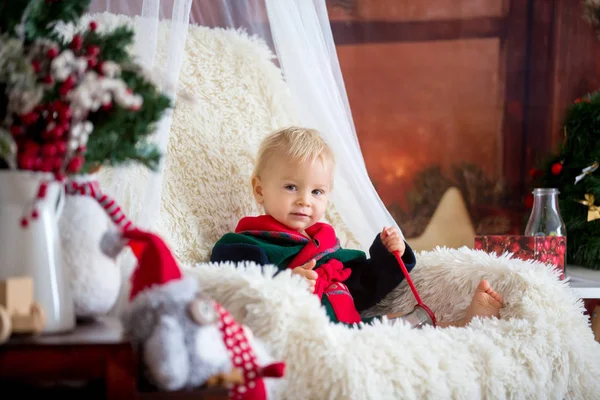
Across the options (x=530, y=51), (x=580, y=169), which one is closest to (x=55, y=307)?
(x=580, y=169)

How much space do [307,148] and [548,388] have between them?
2.39 ft

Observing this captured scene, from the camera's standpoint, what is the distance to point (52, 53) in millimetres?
852

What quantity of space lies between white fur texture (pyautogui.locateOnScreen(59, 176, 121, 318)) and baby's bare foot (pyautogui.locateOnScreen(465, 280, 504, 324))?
0.76 meters

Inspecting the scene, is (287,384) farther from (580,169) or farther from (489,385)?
(580,169)

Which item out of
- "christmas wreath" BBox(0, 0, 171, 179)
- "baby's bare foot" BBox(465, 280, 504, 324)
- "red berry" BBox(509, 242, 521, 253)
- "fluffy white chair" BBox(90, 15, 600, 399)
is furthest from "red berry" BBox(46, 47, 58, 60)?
"red berry" BBox(509, 242, 521, 253)

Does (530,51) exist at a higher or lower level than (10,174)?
higher

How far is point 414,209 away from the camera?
2.48 metres

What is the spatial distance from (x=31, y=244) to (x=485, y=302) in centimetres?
89

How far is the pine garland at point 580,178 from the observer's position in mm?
2064

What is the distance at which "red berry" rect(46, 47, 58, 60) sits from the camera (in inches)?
33.4

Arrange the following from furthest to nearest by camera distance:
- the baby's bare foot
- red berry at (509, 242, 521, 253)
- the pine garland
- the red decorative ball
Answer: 1. the red decorative ball
2. the pine garland
3. red berry at (509, 242, 521, 253)
4. the baby's bare foot

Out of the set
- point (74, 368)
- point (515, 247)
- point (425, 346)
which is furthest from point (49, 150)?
point (515, 247)

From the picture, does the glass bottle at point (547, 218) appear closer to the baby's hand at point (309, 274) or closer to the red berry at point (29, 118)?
the baby's hand at point (309, 274)

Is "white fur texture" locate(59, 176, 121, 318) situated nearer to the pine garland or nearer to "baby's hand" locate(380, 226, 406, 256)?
"baby's hand" locate(380, 226, 406, 256)
